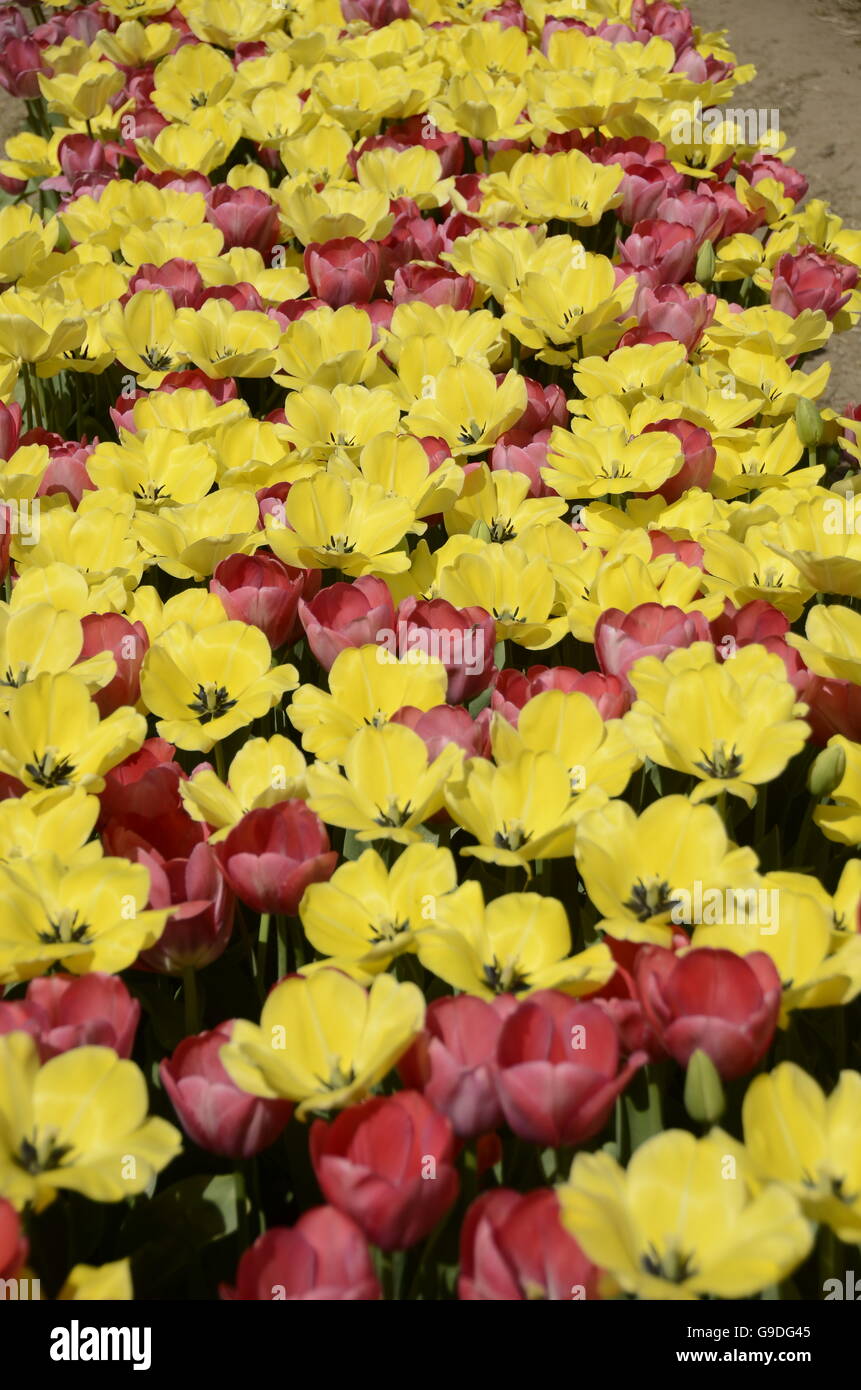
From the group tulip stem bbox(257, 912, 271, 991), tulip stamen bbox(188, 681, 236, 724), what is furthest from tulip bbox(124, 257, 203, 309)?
tulip stem bbox(257, 912, 271, 991)

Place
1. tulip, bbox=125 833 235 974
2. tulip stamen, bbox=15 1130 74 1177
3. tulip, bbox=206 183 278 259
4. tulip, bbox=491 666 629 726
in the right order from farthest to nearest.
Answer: tulip, bbox=206 183 278 259 < tulip, bbox=491 666 629 726 < tulip, bbox=125 833 235 974 < tulip stamen, bbox=15 1130 74 1177

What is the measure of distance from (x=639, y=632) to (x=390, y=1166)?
82 cm

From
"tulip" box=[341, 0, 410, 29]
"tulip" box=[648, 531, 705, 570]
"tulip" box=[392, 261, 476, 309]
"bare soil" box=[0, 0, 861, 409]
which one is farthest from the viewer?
"bare soil" box=[0, 0, 861, 409]

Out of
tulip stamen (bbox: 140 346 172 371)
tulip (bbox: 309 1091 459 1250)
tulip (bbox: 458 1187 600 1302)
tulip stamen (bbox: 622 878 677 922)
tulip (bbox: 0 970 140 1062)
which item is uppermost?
tulip stamen (bbox: 140 346 172 371)

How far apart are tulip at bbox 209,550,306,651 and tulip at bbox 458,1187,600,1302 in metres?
0.89

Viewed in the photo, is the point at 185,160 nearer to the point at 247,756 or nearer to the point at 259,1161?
the point at 247,756

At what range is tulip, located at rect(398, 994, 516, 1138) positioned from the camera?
3.65 ft

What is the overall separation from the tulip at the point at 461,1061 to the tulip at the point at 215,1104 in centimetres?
13

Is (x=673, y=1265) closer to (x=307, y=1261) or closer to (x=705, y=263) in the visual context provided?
(x=307, y=1261)

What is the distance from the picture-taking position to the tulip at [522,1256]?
1.01 meters

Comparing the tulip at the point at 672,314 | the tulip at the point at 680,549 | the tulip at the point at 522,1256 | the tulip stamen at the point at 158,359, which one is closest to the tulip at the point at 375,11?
the tulip at the point at 672,314

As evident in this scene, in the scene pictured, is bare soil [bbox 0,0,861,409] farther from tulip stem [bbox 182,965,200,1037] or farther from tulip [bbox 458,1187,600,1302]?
tulip [bbox 458,1187,600,1302]

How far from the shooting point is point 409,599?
1.71m
